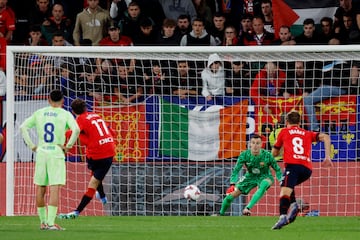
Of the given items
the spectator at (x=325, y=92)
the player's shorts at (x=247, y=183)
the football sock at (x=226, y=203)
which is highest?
the spectator at (x=325, y=92)

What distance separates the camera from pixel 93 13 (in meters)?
22.4

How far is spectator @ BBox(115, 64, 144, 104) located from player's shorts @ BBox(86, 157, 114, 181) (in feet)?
5.34

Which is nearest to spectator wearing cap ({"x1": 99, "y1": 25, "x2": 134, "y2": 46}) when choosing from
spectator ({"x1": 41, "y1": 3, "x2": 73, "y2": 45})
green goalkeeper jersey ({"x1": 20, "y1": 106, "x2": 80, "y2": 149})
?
spectator ({"x1": 41, "y1": 3, "x2": 73, "y2": 45})

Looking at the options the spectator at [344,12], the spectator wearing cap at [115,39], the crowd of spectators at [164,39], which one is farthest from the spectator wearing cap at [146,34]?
the spectator at [344,12]

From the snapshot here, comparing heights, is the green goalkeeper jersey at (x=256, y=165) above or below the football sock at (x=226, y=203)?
above

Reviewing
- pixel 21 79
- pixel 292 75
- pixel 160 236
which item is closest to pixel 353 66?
pixel 292 75

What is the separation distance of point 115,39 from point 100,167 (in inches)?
148

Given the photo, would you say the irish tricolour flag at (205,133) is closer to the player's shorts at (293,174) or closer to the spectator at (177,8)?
the spectator at (177,8)

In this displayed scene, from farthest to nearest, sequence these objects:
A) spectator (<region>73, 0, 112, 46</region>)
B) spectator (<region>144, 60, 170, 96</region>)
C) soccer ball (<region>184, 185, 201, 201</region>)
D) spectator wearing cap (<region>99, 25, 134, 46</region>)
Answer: spectator (<region>73, 0, 112, 46</region>)
spectator wearing cap (<region>99, 25, 134, 46</region>)
spectator (<region>144, 60, 170, 96</region>)
soccer ball (<region>184, 185, 201, 201</region>)

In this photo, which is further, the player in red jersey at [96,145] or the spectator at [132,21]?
the spectator at [132,21]

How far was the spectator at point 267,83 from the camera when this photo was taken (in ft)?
65.1

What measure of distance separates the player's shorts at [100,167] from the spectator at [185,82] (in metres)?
2.07

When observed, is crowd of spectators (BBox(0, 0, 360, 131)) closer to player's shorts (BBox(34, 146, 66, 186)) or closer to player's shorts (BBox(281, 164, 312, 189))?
player's shorts (BBox(281, 164, 312, 189))

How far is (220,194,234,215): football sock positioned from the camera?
19208 millimetres
